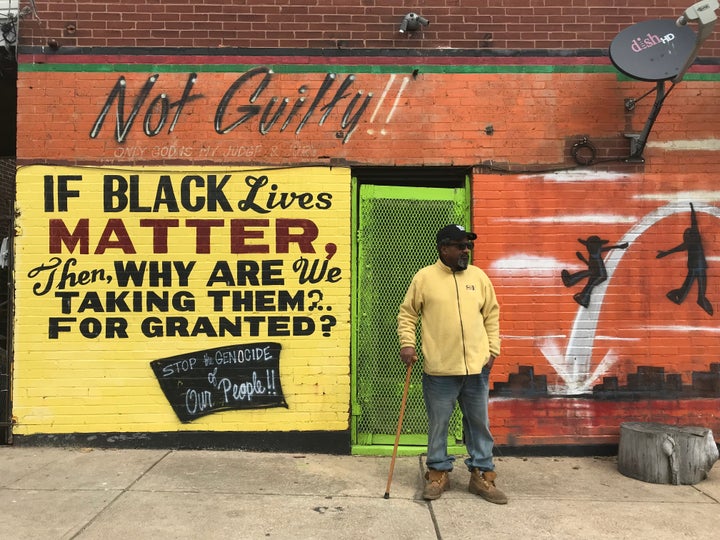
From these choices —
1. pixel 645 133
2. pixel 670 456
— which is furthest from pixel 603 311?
pixel 645 133

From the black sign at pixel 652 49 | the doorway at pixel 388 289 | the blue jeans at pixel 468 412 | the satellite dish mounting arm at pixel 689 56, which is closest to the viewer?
the blue jeans at pixel 468 412

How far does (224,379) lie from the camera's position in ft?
17.4

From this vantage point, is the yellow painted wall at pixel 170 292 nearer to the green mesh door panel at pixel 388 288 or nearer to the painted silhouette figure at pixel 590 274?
the green mesh door panel at pixel 388 288

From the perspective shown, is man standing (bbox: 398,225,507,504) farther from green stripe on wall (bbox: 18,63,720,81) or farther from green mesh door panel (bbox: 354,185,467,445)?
green stripe on wall (bbox: 18,63,720,81)

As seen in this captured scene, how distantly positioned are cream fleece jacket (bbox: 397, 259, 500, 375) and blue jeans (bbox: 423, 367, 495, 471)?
134 millimetres

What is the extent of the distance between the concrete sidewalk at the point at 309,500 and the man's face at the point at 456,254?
1.70 meters

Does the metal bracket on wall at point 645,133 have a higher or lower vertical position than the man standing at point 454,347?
higher

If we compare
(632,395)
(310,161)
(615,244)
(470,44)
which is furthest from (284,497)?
(470,44)

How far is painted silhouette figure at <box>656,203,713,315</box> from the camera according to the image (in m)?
5.35

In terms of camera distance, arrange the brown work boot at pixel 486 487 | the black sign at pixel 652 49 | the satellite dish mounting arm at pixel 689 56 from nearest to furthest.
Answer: the brown work boot at pixel 486 487, the satellite dish mounting arm at pixel 689 56, the black sign at pixel 652 49

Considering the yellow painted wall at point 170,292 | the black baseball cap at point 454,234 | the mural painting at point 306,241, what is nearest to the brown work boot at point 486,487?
the mural painting at point 306,241

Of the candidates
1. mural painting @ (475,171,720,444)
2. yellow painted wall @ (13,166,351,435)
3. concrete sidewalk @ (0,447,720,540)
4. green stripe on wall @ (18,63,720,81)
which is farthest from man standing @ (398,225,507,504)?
green stripe on wall @ (18,63,720,81)

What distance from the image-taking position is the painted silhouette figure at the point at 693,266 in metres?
5.35

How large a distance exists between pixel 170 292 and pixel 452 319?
263cm
